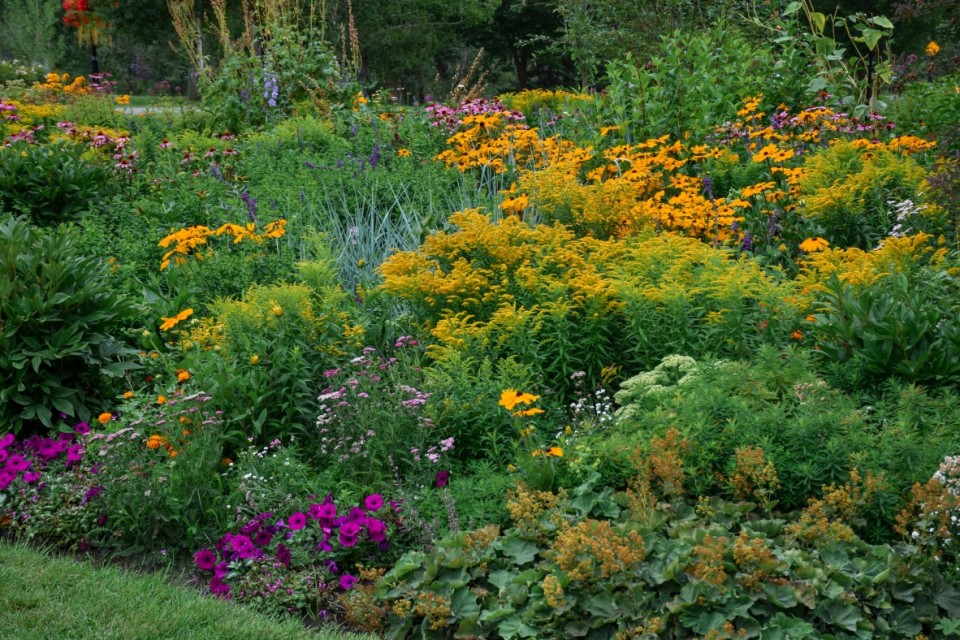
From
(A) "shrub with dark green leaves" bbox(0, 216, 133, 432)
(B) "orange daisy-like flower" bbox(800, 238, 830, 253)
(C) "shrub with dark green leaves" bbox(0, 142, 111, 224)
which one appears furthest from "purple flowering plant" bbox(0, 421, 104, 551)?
(B) "orange daisy-like flower" bbox(800, 238, 830, 253)

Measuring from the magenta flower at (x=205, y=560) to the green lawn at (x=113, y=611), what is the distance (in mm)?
138

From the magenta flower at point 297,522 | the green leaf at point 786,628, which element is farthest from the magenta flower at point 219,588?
the green leaf at point 786,628

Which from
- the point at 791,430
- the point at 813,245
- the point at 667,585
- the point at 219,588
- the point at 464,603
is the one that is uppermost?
the point at 813,245

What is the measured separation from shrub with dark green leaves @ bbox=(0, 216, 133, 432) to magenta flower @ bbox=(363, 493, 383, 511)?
1978 mm

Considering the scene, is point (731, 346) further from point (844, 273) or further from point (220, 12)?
point (220, 12)

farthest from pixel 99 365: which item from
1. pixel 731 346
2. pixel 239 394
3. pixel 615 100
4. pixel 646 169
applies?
pixel 615 100

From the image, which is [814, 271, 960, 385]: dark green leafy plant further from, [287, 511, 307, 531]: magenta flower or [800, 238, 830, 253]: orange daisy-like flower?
[287, 511, 307, 531]: magenta flower

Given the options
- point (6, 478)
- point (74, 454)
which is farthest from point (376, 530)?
point (6, 478)

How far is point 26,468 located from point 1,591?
1072 mm

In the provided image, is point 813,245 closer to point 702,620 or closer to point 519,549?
point 519,549

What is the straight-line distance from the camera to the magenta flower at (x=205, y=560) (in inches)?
155

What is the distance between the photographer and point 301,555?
3.81 meters

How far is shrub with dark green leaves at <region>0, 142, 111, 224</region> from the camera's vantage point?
779 centimetres

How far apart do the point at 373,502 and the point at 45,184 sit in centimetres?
540
